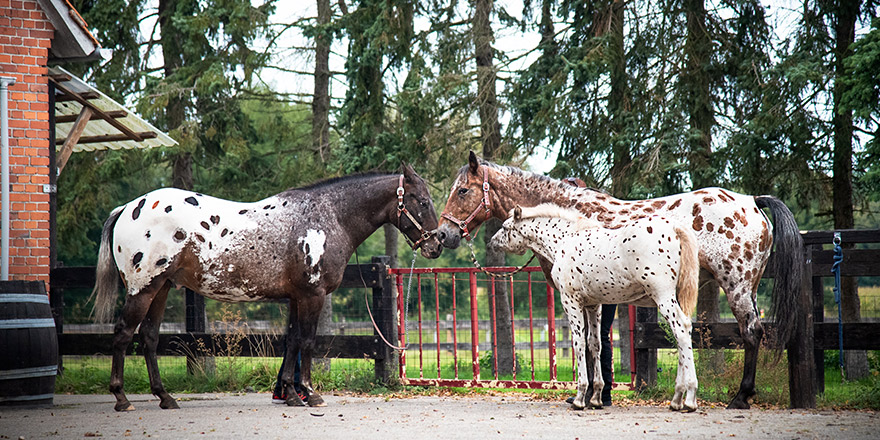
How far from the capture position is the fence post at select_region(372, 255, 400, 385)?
8328mm

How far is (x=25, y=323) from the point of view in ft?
22.5

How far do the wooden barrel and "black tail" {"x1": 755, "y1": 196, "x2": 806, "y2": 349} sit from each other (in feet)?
21.2

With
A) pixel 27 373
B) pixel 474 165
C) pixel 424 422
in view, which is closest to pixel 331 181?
pixel 474 165

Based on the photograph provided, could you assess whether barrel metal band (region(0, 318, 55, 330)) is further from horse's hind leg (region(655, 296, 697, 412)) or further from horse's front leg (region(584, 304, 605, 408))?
horse's hind leg (region(655, 296, 697, 412))

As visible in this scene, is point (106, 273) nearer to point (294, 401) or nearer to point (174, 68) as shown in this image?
point (294, 401)

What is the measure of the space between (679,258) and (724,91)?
6.49m

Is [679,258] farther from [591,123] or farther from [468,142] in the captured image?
[468,142]

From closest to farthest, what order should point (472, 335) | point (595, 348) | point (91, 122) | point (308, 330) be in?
point (595, 348), point (308, 330), point (472, 335), point (91, 122)

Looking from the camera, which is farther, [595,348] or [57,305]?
[57,305]

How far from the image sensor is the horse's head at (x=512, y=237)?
22.5 feet

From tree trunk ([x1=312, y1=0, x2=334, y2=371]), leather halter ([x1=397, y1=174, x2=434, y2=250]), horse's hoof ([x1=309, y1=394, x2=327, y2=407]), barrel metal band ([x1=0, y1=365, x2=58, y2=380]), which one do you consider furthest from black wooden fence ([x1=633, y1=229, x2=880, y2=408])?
tree trunk ([x1=312, y1=0, x2=334, y2=371])

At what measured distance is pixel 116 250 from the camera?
23.1ft

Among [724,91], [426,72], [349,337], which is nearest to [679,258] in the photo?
[349,337]

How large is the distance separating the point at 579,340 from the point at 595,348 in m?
0.28
